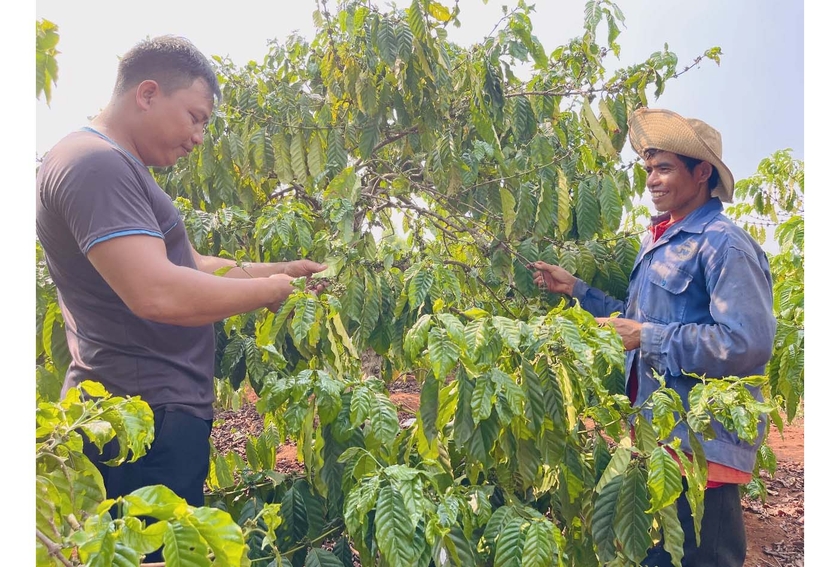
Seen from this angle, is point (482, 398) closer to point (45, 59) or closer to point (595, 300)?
point (45, 59)

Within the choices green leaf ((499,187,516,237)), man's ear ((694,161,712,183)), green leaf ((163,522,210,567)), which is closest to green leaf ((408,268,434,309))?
green leaf ((499,187,516,237))

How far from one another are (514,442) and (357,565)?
5.34 ft

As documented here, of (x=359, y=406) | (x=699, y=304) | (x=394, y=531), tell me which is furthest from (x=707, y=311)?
(x=394, y=531)

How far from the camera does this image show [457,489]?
1.34 metres

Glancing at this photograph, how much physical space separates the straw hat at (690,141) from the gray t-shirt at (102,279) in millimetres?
1436

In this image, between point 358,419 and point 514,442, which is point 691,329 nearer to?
point 514,442

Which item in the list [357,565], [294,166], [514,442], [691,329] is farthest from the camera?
[357,565]

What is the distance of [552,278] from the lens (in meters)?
2.27

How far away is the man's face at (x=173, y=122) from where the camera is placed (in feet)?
4.84

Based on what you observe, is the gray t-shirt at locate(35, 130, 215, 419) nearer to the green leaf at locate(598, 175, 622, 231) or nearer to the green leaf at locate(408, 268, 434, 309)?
the green leaf at locate(408, 268, 434, 309)

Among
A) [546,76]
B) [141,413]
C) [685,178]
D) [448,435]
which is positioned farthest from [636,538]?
[546,76]

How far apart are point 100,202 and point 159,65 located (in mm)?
440

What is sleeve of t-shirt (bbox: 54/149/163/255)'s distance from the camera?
3.94ft

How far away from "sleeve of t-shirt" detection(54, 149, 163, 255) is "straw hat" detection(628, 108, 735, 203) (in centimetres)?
150
